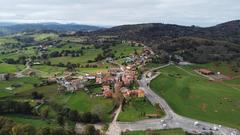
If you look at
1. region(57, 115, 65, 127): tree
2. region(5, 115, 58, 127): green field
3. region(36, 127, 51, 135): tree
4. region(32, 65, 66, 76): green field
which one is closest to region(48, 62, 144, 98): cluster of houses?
region(32, 65, 66, 76): green field

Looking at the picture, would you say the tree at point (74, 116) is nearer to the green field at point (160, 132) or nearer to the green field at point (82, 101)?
the green field at point (82, 101)

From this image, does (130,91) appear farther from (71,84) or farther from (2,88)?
(2,88)

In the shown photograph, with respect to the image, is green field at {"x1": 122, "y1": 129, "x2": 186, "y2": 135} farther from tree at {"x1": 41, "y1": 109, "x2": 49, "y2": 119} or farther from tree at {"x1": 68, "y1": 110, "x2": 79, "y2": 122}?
tree at {"x1": 41, "y1": 109, "x2": 49, "y2": 119}

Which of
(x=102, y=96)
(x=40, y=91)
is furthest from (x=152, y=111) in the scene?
(x=40, y=91)

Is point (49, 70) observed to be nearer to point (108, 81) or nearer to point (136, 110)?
point (108, 81)

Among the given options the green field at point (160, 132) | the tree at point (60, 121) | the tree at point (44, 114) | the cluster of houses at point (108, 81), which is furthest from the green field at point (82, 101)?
the green field at point (160, 132)
